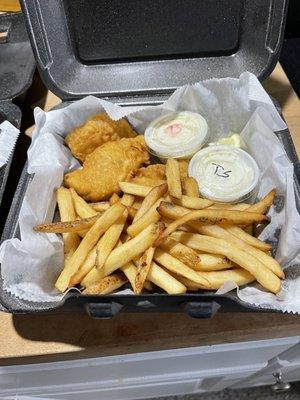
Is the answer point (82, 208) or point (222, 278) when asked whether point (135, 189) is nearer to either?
point (82, 208)

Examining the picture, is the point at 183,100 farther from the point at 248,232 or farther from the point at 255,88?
the point at 248,232

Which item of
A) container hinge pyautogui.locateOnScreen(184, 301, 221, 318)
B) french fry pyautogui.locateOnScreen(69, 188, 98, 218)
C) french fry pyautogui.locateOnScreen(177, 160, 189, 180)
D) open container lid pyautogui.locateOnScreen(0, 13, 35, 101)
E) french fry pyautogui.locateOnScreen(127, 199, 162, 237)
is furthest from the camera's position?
open container lid pyautogui.locateOnScreen(0, 13, 35, 101)

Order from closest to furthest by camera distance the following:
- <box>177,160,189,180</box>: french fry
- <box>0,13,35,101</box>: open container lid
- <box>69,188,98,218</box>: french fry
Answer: <box>69,188,98,218</box>: french fry → <box>177,160,189,180</box>: french fry → <box>0,13,35,101</box>: open container lid

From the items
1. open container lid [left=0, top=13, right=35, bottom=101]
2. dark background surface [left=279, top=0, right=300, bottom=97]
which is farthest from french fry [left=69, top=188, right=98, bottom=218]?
dark background surface [left=279, top=0, right=300, bottom=97]

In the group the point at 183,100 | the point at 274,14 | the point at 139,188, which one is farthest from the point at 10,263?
the point at 274,14

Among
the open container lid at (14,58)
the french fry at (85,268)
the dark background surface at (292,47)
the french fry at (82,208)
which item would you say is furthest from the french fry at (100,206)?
the dark background surface at (292,47)

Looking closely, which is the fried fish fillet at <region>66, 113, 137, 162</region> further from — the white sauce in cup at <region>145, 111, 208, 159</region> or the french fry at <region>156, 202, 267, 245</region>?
the french fry at <region>156, 202, 267, 245</region>

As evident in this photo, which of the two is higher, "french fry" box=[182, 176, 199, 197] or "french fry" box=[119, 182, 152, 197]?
"french fry" box=[119, 182, 152, 197]
